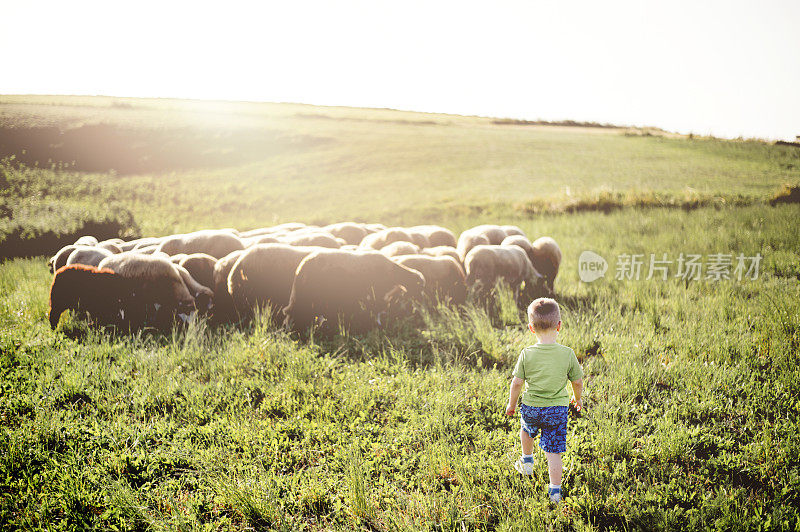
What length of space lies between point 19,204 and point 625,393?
21236 millimetres

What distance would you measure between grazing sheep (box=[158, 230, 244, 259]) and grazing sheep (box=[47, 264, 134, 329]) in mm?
2052

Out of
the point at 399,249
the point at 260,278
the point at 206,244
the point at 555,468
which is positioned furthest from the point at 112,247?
the point at 555,468

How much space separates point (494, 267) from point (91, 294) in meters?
7.18

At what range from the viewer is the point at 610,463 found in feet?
12.7

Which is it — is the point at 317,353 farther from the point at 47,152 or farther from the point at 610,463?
the point at 47,152

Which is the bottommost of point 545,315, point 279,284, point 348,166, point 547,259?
point 279,284

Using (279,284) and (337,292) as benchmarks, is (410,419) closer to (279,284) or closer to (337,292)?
(337,292)

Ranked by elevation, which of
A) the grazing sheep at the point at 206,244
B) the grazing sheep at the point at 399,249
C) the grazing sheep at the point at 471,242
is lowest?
the grazing sheep at the point at 206,244

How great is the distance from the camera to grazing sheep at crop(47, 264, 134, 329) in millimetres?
7352

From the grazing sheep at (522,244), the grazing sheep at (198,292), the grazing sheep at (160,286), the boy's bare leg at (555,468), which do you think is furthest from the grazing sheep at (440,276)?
the boy's bare leg at (555,468)

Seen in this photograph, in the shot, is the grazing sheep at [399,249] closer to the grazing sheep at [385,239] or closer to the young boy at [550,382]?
the grazing sheep at [385,239]

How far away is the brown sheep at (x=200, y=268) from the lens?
8438 mm

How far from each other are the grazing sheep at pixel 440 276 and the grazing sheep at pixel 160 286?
12.5 feet

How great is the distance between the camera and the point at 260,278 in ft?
25.8
